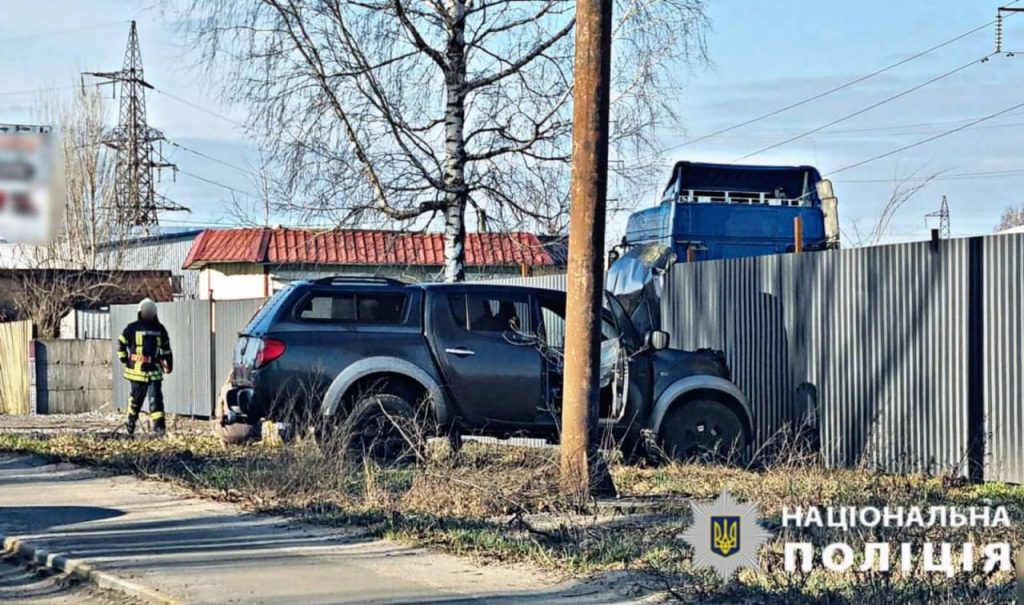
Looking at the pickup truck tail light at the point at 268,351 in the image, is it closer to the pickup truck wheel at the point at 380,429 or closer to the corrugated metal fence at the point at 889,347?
the pickup truck wheel at the point at 380,429

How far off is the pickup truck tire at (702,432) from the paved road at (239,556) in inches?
170

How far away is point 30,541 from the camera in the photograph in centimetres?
981

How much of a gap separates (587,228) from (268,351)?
3.61m

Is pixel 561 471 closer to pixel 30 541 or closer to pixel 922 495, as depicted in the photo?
pixel 922 495

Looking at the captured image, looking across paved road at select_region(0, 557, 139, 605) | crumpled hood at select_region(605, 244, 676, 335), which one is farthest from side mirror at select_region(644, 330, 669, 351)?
paved road at select_region(0, 557, 139, 605)

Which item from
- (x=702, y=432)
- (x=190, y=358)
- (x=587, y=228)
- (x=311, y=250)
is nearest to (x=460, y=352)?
(x=702, y=432)

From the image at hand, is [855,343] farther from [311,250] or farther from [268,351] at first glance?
[311,250]

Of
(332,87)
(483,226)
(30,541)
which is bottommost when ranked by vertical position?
(30,541)

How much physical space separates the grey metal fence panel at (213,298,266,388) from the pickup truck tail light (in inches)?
372

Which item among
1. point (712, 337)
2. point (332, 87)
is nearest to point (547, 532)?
point (712, 337)

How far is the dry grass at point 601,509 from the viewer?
717 centimetres

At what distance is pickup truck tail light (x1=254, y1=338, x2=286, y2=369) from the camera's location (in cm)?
1255

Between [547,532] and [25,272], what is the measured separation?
2925 cm

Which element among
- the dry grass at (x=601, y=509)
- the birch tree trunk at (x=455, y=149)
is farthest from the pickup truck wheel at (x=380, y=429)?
the birch tree trunk at (x=455, y=149)
